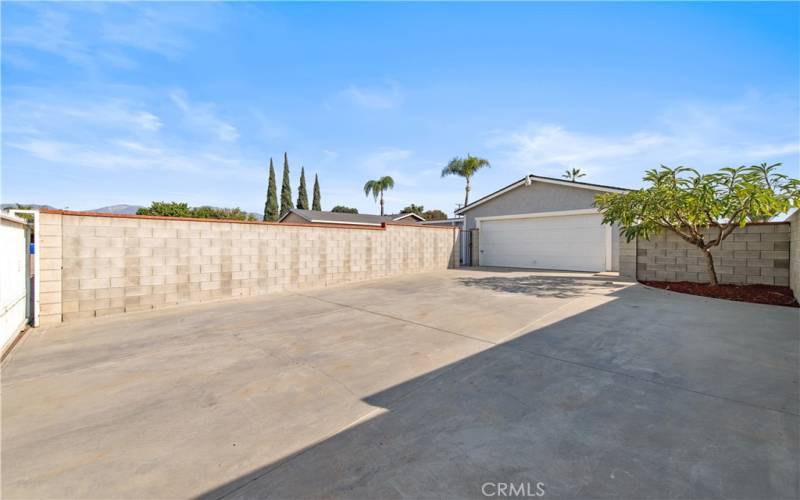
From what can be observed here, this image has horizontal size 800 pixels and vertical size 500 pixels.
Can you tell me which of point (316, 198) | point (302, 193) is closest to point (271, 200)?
point (302, 193)

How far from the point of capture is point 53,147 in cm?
1044

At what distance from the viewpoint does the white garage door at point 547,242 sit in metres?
12.2

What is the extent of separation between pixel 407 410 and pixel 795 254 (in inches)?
347

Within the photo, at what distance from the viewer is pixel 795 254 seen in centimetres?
633

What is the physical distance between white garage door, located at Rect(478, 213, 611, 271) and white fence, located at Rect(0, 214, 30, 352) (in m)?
14.4

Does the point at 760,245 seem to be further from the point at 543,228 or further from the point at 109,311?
→ the point at 109,311

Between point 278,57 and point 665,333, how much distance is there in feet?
35.5

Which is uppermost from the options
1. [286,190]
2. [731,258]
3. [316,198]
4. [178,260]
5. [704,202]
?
[286,190]

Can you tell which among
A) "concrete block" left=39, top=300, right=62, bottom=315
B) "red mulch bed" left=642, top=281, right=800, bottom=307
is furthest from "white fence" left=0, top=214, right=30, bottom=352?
"red mulch bed" left=642, top=281, right=800, bottom=307

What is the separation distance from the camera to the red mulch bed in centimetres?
634

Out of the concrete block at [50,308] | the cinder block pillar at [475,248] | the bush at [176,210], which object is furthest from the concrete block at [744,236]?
the bush at [176,210]

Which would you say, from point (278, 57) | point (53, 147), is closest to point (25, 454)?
point (278, 57)

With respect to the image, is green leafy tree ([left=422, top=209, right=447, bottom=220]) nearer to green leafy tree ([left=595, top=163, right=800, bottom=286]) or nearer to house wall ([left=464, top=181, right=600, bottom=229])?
house wall ([left=464, top=181, right=600, bottom=229])

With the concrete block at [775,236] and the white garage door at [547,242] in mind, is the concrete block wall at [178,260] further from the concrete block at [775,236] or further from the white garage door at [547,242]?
the concrete block at [775,236]
